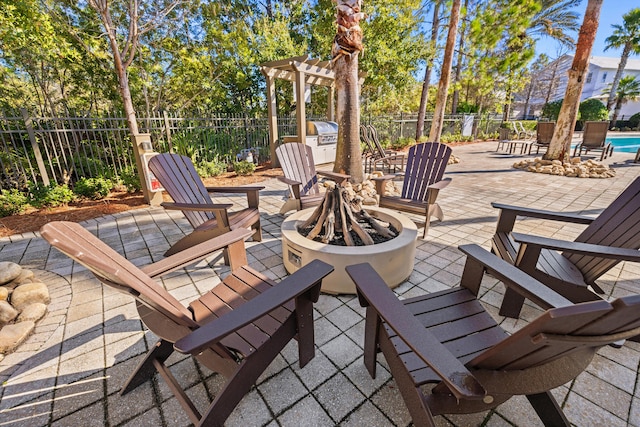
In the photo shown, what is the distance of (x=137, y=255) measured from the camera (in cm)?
272

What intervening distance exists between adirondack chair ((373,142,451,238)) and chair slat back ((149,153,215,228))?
2063mm

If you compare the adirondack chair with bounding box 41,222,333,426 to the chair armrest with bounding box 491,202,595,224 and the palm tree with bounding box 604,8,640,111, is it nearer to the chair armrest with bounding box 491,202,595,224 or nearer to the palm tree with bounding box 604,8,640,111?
the chair armrest with bounding box 491,202,595,224

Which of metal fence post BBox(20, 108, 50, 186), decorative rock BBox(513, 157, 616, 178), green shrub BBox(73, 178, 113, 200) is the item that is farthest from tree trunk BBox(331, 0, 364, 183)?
decorative rock BBox(513, 157, 616, 178)

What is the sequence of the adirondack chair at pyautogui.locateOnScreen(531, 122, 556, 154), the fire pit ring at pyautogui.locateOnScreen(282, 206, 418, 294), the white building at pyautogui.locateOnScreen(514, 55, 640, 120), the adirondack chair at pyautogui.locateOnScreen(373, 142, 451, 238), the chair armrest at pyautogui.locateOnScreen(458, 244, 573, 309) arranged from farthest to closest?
the white building at pyautogui.locateOnScreen(514, 55, 640, 120) → the adirondack chair at pyautogui.locateOnScreen(531, 122, 556, 154) → the adirondack chair at pyautogui.locateOnScreen(373, 142, 451, 238) → the fire pit ring at pyautogui.locateOnScreen(282, 206, 418, 294) → the chair armrest at pyautogui.locateOnScreen(458, 244, 573, 309)

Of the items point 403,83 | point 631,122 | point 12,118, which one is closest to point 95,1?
point 12,118

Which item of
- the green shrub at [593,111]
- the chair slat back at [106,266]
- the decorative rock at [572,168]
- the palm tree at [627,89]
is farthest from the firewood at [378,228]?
the palm tree at [627,89]

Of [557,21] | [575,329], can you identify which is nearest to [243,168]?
[575,329]

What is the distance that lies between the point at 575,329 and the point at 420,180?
9.71ft

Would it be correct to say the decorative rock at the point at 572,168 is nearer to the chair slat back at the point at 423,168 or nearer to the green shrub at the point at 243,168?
the chair slat back at the point at 423,168

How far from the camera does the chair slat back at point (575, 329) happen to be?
589mm

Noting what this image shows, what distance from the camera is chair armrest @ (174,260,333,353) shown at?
87 cm

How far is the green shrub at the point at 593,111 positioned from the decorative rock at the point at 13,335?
83.4ft

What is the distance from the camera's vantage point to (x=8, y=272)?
2096mm

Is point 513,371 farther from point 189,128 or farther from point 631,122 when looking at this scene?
point 631,122
